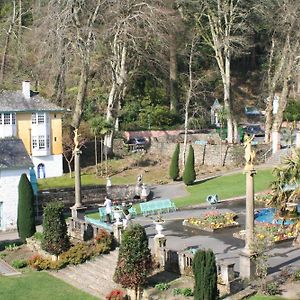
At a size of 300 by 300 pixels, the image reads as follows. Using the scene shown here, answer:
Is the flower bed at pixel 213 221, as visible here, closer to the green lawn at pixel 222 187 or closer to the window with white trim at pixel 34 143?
the green lawn at pixel 222 187

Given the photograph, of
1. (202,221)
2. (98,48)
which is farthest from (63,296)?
(98,48)

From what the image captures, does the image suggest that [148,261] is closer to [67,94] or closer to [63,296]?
[63,296]

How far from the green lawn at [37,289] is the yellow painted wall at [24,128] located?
26399 millimetres

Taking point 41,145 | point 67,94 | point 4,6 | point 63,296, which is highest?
point 4,6

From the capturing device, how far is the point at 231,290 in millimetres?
24078

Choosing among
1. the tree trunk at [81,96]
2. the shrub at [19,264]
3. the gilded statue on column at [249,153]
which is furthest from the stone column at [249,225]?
the tree trunk at [81,96]

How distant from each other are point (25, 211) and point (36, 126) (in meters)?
20.7

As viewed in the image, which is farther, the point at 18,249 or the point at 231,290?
the point at 18,249

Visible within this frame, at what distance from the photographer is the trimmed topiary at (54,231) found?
31156mm

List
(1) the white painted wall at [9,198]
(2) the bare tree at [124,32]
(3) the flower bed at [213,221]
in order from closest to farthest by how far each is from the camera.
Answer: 1. (3) the flower bed at [213,221]
2. (1) the white painted wall at [9,198]
3. (2) the bare tree at [124,32]

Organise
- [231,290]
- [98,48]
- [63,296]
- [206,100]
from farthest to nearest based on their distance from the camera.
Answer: [206,100]
[98,48]
[63,296]
[231,290]

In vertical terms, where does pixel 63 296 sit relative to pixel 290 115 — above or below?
below

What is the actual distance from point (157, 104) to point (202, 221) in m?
37.0

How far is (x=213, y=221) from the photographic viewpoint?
116 feet
